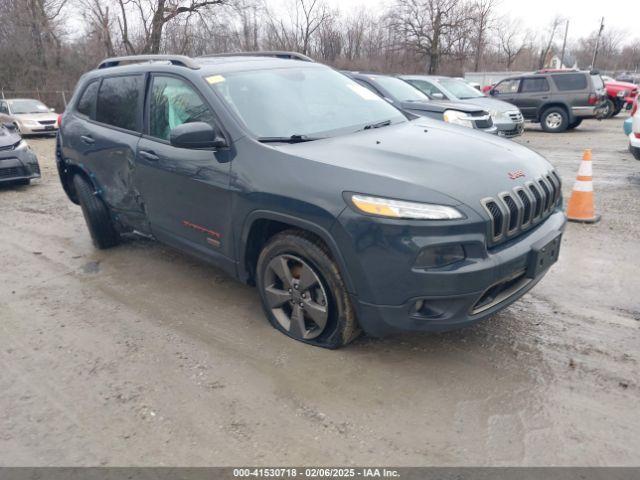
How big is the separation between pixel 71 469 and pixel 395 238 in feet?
6.39

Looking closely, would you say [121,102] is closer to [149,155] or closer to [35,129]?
[149,155]

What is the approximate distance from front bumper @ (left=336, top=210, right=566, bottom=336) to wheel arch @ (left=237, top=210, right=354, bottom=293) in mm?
139

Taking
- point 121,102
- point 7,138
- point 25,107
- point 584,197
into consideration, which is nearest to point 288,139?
point 121,102

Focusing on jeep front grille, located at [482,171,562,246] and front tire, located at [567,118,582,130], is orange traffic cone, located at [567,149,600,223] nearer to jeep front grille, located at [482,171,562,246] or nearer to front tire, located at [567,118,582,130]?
jeep front grille, located at [482,171,562,246]

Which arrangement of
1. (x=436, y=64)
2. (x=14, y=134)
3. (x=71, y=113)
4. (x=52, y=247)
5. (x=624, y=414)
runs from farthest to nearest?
(x=436, y=64) → (x=14, y=134) → (x=52, y=247) → (x=71, y=113) → (x=624, y=414)

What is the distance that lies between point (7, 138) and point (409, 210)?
848 cm

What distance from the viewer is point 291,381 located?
9.50 feet

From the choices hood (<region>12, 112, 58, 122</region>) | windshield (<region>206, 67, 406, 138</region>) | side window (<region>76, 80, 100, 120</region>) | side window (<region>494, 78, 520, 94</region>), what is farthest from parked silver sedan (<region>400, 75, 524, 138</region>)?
hood (<region>12, 112, 58, 122</region>)

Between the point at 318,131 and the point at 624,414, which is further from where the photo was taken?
the point at 318,131

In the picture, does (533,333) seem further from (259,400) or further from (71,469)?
(71,469)

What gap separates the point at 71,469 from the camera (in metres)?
2.32

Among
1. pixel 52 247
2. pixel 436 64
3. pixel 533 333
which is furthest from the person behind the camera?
pixel 436 64

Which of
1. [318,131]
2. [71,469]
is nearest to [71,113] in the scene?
[318,131]

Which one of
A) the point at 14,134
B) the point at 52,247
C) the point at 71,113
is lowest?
the point at 52,247
